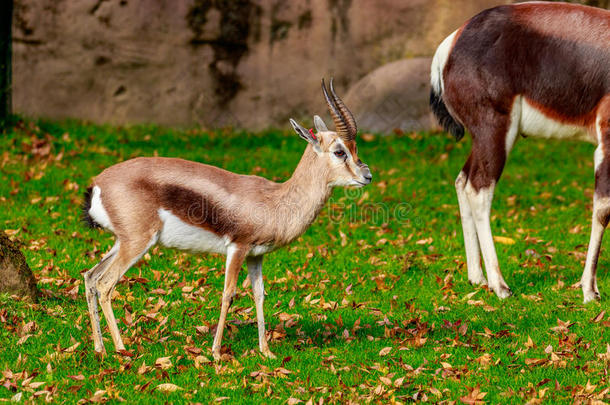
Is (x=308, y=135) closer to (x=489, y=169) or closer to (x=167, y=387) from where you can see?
(x=167, y=387)

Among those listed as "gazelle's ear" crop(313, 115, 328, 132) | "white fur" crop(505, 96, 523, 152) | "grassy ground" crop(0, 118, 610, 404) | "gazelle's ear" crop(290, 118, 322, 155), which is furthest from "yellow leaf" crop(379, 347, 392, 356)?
"white fur" crop(505, 96, 523, 152)

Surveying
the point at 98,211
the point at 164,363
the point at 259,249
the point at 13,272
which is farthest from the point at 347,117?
the point at 13,272

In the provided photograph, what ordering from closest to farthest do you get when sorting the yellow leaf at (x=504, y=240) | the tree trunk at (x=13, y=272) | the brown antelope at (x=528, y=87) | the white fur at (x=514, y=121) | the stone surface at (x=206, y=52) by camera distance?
the tree trunk at (x=13, y=272)
the brown antelope at (x=528, y=87)
the white fur at (x=514, y=121)
the yellow leaf at (x=504, y=240)
the stone surface at (x=206, y=52)

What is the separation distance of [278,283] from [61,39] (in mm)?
8830

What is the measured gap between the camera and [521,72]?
26.8 feet

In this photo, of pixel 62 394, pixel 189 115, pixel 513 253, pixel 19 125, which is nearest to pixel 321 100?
pixel 189 115

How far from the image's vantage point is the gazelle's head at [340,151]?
6094 millimetres

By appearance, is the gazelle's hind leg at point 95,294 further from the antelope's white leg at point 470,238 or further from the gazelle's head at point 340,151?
the antelope's white leg at point 470,238

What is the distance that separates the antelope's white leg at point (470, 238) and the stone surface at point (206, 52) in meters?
7.48

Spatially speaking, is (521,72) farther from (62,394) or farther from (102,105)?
(102,105)

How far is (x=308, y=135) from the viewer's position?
6.06 m

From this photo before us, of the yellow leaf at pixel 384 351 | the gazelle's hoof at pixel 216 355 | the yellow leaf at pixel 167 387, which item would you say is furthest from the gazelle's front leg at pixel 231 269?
the yellow leaf at pixel 384 351

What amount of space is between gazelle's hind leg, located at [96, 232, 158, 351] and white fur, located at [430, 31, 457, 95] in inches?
155

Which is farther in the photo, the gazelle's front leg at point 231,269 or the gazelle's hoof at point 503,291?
the gazelle's hoof at point 503,291
